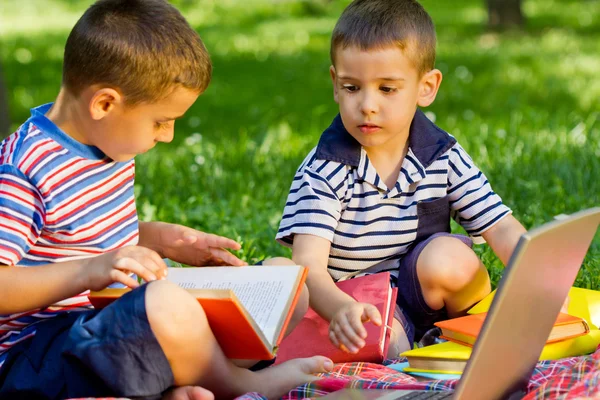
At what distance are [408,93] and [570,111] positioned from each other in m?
4.22

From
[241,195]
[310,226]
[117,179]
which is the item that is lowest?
[241,195]

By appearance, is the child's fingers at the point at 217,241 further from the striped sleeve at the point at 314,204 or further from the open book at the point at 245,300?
the striped sleeve at the point at 314,204

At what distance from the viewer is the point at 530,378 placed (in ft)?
8.14

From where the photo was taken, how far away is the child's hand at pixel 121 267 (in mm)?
2326

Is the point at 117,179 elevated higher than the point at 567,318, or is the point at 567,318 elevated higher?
the point at 117,179

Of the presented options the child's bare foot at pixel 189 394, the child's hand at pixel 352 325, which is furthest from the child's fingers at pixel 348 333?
the child's bare foot at pixel 189 394

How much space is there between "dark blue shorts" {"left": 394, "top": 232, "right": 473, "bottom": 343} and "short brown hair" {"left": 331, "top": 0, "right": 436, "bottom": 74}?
1.97ft

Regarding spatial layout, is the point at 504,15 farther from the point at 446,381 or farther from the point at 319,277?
the point at 446,381

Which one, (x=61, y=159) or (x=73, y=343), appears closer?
(x=73, y=343)

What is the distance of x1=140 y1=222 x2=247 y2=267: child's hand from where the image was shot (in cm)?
286

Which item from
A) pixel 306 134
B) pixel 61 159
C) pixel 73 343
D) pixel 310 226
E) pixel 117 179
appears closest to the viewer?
pixel 73 343

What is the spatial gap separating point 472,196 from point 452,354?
700 millimetres

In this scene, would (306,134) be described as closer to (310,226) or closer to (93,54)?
(310,226)

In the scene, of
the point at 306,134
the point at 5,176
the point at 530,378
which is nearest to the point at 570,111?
the point at 306,134
